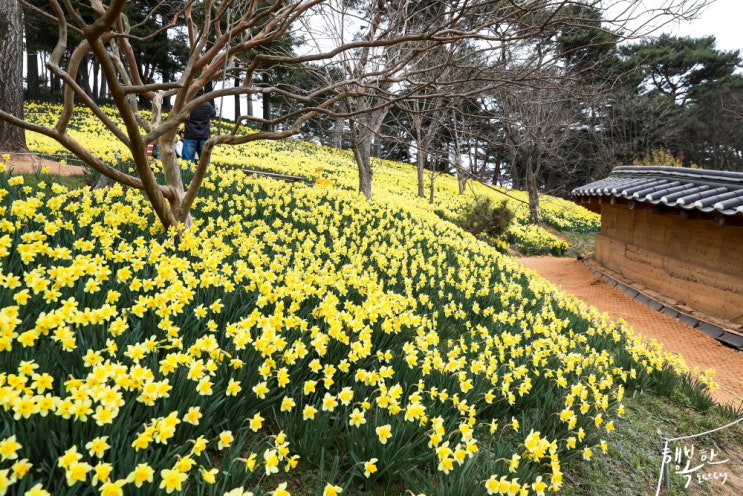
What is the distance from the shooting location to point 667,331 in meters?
7.10

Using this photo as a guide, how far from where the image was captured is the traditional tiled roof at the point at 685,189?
6.02m

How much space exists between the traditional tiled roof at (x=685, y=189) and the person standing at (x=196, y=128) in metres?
7.96

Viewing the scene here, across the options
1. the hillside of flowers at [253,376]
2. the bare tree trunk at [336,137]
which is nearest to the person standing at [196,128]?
the bare tree trunk at [336,137]

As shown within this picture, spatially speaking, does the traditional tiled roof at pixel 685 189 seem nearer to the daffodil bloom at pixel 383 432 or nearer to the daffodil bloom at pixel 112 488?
the daffodil bloom at pixel 383 432

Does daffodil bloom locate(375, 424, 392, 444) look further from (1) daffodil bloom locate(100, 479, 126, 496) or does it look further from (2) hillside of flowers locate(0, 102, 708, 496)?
(1) daffodil bloom locate(100, 479, 126, 496)

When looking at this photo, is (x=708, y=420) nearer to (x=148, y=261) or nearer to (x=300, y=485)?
(x=300, y=485)

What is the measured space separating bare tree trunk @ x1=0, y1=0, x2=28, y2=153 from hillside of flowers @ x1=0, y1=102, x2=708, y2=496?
369 centimetres

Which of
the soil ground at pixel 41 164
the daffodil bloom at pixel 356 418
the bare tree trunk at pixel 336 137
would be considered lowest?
the daffodil bloom at pixel 356 418

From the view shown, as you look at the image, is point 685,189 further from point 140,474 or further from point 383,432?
point 140,474

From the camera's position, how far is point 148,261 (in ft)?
9.60

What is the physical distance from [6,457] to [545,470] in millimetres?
2360

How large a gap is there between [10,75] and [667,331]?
1185cm

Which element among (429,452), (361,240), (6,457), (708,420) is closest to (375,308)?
(429,452)

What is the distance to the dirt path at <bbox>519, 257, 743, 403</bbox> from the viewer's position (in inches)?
218
